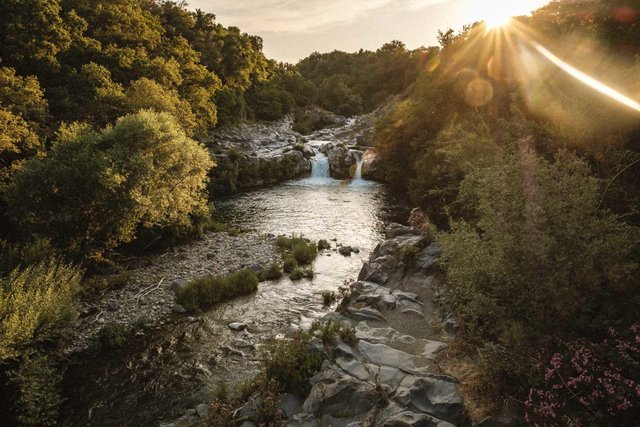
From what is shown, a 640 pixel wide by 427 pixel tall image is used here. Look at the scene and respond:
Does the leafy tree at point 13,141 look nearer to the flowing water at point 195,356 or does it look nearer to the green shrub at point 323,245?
the flowing water at point 195,356

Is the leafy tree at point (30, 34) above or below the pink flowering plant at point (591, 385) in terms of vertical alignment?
above

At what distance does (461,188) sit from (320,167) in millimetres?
30121

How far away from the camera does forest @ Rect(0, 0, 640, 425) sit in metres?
6.34

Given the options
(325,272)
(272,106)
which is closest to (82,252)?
(325,272)

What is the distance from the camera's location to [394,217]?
27.0m

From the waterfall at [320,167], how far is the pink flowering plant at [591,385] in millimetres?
38280

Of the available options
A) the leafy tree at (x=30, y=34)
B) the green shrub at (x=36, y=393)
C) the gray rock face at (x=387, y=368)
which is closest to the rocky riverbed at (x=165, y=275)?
the green shrub at (x=36, y=393)

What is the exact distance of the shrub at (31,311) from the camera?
31.1 feet

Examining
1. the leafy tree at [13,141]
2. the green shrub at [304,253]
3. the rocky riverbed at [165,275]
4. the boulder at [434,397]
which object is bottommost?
the rocky riverbed at [165,275]

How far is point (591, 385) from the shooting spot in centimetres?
550

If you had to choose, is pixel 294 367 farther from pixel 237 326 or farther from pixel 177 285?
pixel 177 285

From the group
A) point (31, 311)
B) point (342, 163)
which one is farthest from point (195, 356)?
point (342, 163)

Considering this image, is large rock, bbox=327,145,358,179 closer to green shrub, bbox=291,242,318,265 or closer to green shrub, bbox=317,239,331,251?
green shrub, bbox=317,239,331,251

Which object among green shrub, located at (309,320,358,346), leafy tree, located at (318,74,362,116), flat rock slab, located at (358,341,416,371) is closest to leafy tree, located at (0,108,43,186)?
green shrub, located at (309,320,358,346)
